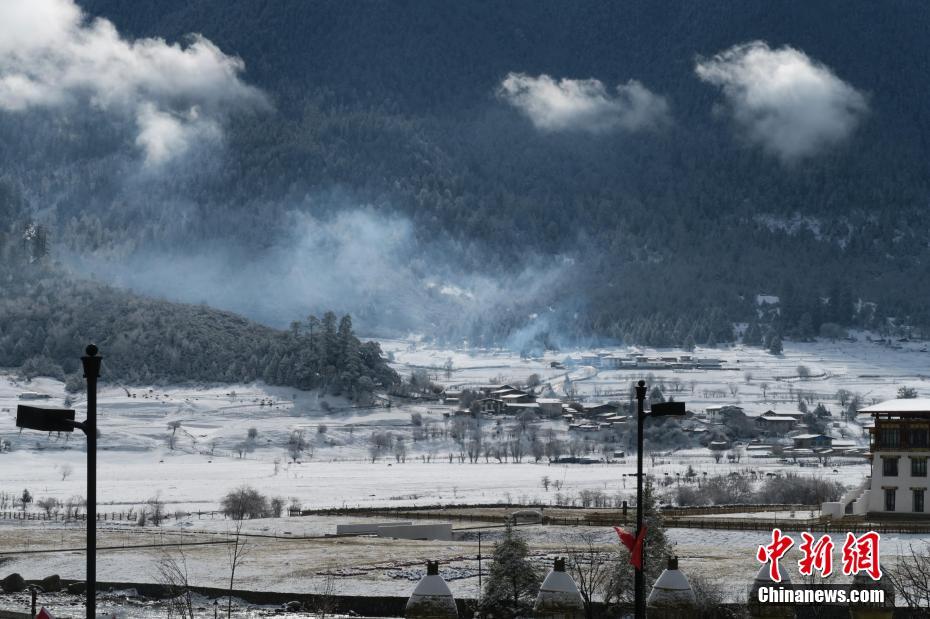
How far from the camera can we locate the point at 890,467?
9112cm

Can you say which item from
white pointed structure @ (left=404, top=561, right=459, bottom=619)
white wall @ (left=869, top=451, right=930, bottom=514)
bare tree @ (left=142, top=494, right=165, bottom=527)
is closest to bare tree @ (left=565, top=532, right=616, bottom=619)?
white pointed structure @ (left=404, top=561, right=459, bottom=619)

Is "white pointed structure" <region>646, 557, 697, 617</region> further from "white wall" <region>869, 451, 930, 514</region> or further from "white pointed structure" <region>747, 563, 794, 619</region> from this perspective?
"white wall" <region>869, 451, 930, 514</region>

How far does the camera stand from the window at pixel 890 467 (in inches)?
3583

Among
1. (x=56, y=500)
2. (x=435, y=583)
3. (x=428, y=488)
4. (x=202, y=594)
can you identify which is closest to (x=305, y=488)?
(x=428, y=488)

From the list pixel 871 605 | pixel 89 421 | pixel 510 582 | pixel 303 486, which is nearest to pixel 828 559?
pixel 510 582

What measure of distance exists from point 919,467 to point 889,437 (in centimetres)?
250

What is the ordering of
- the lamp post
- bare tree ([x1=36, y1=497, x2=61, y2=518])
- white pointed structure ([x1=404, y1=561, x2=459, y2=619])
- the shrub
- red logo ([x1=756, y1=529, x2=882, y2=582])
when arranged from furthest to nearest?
1. bare tree ([x1=36, y1=497, x2=61, y2=518])
2. the shrub
3. red logo ([x1=756, y1=529, x2=882, y2=582])
4. white pointed structure ([x1=404, y1=561, x2=459, y2=619])
5. the lamp post

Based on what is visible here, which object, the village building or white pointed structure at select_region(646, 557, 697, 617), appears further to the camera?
the village building

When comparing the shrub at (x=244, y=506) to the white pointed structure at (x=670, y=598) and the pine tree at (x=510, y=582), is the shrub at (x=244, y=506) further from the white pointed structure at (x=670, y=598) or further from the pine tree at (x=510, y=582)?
the white pointed structure at (x=670, y=598)

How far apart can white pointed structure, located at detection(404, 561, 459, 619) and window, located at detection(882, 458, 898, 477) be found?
5586 cm

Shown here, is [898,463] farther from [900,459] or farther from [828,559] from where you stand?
[828,559]

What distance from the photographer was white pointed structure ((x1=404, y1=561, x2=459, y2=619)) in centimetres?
3966

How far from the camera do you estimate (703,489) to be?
125312mm

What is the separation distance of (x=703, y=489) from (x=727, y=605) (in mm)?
67810
